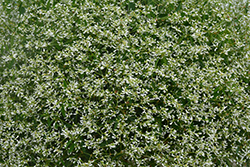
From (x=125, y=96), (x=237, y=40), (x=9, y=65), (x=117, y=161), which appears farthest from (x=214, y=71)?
(x=9, y=65)

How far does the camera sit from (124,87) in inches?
108

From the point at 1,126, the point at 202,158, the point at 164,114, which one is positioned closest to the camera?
the point at 164,114

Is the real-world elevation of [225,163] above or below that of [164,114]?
below

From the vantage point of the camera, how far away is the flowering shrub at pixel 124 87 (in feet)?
8.87

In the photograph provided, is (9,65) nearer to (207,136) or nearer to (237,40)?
(207,136)

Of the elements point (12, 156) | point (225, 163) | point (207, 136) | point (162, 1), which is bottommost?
point (225, 163)

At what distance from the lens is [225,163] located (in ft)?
9.73

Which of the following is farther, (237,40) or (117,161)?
(237,40)

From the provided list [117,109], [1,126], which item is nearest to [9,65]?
[1,126]

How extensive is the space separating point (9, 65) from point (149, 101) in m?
1.76

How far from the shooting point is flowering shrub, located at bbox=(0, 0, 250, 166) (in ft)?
8.87

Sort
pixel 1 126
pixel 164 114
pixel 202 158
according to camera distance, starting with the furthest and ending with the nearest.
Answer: pixel 1 126
pixel 202 158
pixel 164 114

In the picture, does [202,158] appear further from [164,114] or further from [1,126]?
[1,126]

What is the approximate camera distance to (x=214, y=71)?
113 inches
